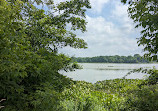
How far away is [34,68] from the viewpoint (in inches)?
126

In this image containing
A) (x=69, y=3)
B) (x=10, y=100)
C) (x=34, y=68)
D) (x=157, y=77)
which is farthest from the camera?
(x=69, y=3)

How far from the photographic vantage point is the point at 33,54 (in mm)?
3326

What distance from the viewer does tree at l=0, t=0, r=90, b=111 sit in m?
2.54

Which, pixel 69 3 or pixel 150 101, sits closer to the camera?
pixel 150 101

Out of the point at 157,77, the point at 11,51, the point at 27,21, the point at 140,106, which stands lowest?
the point at 140,106

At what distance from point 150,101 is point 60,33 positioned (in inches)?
156

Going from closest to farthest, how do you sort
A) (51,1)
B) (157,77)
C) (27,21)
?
(157,77) < (27,21) < (51,1)

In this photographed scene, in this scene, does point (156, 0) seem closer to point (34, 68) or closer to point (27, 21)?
point (34, 68)

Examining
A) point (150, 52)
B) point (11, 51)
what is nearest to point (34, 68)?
point (11, 51)

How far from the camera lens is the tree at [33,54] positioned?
254 cm

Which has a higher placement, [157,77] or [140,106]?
[157,77]

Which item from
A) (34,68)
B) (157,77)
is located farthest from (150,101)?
(34,68)

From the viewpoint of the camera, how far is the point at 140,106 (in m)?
4.37

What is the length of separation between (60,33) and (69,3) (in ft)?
4.13
